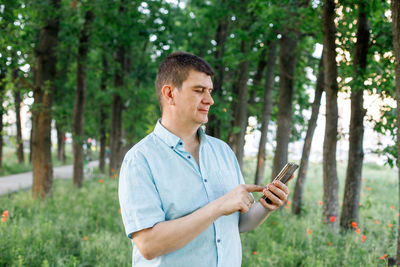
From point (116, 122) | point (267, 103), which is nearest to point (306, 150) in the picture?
point (267, 103)

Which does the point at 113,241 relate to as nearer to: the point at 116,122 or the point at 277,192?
the point at 277,192

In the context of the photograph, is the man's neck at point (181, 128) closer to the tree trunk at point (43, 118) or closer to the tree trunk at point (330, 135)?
the tree trunk at point (330, 135)

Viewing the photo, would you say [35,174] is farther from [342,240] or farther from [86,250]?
[342,240]

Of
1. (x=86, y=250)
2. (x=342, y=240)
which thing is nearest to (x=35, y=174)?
(x=86, y=250)

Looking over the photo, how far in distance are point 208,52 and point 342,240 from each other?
9.56 m

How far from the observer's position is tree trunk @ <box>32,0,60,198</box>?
8.23 metres

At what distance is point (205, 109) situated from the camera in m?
1.89

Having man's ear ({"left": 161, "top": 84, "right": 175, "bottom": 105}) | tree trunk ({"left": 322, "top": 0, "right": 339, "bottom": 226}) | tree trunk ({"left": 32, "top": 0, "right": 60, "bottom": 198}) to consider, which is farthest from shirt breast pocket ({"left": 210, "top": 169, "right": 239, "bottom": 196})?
tree trunk ({"left": 32, "top": 0, "right": 60, "bottom": 198})

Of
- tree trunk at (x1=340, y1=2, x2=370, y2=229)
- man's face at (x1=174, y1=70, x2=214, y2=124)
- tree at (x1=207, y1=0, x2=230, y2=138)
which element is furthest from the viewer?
tree at (x1=207, y1=0, x2=230, y2=138)

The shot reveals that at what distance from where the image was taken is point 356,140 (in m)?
6.32

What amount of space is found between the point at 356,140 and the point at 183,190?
542 cm

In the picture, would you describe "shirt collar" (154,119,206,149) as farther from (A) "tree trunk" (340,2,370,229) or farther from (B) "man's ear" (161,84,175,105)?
(A) "tree trunk" (340,2,370,229)

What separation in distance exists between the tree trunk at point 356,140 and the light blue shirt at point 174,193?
507cm

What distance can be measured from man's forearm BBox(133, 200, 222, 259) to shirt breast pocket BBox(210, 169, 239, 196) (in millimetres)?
302
